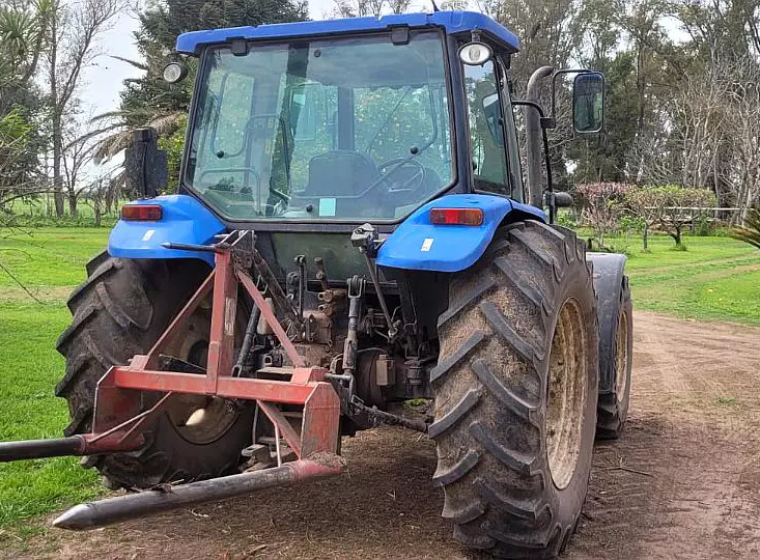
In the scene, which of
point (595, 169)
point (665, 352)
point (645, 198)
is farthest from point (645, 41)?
point (665, 352)

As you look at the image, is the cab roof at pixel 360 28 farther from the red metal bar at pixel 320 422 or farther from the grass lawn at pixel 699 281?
the grass lawn at pixel 699 281

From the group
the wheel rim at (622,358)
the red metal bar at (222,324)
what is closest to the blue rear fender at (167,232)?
the red metal bar at (222,324)

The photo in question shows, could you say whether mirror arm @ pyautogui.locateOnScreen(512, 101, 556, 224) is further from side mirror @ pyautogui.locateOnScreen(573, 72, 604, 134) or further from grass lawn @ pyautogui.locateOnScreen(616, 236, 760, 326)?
grass lawn @ pyautogui.locateOnScreen(616, 236, 760, 326)

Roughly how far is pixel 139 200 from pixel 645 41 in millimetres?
43482

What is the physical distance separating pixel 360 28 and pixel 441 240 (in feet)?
4.37

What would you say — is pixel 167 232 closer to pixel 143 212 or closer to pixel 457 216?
pixel 143 212

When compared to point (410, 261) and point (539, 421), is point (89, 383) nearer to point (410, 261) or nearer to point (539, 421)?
point (410, 261)

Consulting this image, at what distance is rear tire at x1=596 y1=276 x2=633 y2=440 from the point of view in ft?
19.7

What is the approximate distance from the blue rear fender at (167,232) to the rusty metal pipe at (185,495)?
1.34m

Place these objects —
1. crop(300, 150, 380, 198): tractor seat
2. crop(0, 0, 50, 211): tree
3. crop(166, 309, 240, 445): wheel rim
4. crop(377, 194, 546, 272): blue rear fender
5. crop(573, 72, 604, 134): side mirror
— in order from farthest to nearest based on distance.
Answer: crop(0, 0, 50, 211): tree < crop(573, 72, 604, 134): side mirror < crop(166, 309, 240, 445): wheel rim < crop(300, 150, 380, 198): tractor seat < crop(377, 194, 546, 272): blue rear fender

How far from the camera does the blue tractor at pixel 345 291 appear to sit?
12.1ft

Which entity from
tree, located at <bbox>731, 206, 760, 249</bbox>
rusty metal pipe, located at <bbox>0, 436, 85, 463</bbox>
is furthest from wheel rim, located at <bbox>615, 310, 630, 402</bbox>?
tree, located at <bbox>731, 206, 760, 249</bbox>

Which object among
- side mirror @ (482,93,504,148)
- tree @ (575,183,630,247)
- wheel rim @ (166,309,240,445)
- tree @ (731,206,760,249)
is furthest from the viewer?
tree @ (575,183,630,247)

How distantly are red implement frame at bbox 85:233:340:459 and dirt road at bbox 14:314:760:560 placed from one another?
0.55 meters
